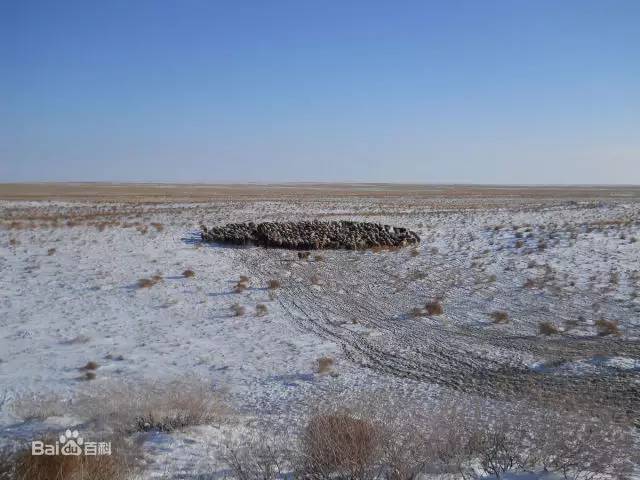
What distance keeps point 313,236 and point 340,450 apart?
16967mm

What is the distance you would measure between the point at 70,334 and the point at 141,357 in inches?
88.0

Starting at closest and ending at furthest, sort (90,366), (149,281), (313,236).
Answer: (90,366)
(149,281)
(313,236)

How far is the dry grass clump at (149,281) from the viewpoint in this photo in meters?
14.3

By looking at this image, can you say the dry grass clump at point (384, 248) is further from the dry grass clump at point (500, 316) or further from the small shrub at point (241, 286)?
the dry grass clump at point (500, 316)

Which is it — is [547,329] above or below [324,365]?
above

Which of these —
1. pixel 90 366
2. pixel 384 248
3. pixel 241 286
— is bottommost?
pixel 90 366

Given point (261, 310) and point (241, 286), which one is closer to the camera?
point (261, 310)

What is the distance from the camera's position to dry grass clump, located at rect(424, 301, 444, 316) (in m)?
12.1

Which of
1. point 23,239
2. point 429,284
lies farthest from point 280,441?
point 23,239

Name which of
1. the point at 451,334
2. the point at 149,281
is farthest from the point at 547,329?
the point at 149,281

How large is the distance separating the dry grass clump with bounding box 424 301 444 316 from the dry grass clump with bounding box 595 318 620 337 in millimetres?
3245

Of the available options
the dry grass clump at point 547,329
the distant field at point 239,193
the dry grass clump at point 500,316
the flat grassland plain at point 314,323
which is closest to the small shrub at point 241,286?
the flat grassland plain at point 314,323

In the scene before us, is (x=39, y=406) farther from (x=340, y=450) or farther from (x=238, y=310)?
(x=238, y=310)

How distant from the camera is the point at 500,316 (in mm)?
11516
